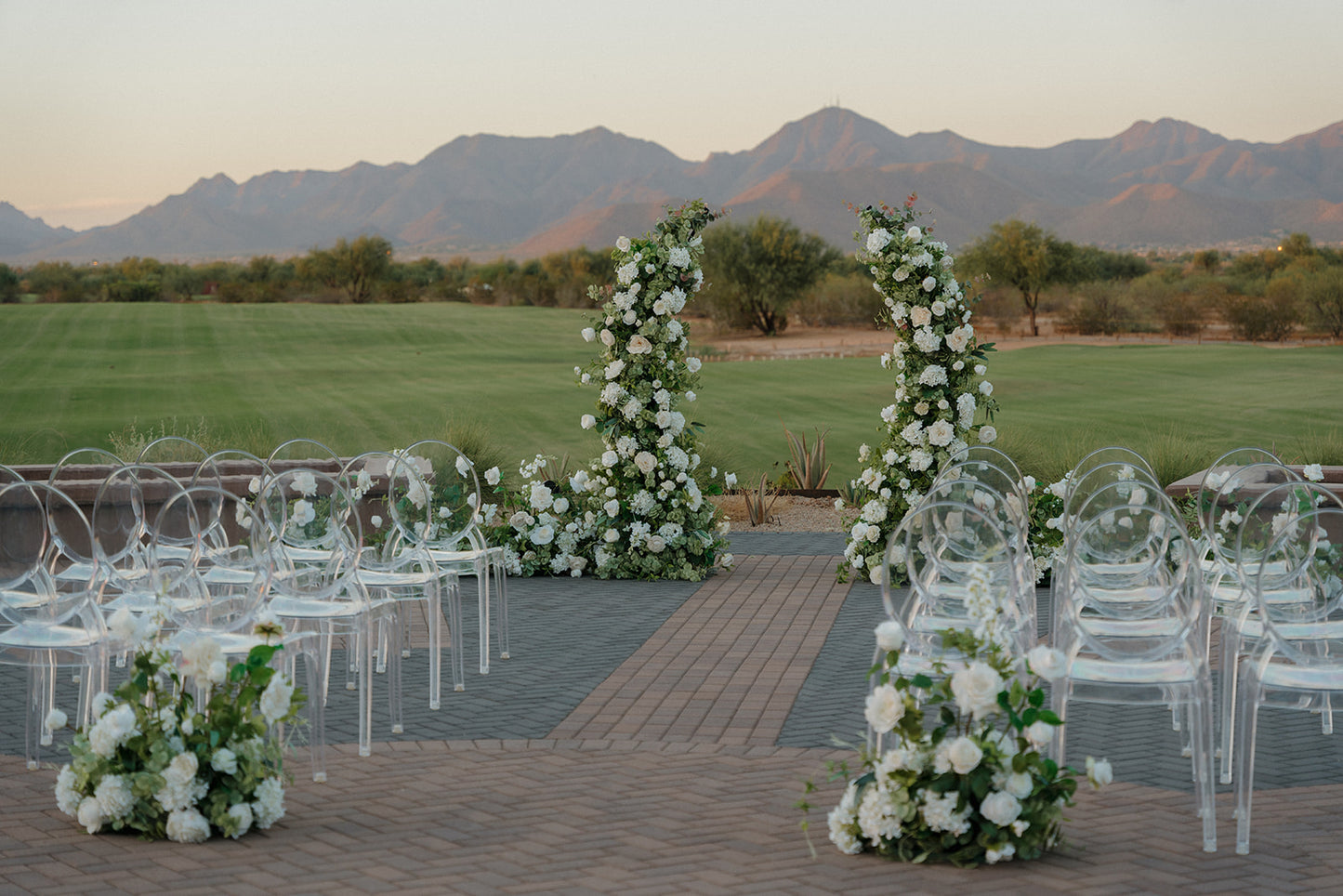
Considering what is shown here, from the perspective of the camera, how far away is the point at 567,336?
45875 mm

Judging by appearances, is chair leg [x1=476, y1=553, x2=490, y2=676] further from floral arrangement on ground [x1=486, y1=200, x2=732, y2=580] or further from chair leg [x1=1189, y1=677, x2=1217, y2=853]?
chair leg [x1=1189, y1=677, x2=1217, y2=853]

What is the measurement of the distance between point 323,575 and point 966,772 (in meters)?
3.97

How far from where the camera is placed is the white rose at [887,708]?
347cm

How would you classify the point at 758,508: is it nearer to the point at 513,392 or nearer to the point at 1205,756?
the point at 1205,756

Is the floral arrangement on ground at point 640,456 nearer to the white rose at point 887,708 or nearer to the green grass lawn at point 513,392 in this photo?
the green grass lawn at point 513,392

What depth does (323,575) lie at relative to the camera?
21.0 feet

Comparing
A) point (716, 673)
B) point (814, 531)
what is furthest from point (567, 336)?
point (716, 673)

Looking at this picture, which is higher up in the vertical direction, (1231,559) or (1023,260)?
(1023,260)

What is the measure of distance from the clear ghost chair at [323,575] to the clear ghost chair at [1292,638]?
3.06m

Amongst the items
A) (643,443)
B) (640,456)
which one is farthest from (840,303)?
(640,456)

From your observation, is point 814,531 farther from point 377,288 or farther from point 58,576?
point 377,288

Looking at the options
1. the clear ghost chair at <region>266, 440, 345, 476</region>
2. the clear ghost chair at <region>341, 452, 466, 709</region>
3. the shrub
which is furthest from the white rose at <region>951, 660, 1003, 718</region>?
the shrub

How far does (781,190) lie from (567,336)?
9720cm

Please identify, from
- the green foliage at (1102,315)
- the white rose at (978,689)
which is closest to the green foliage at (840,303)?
the green foliage at (1102,315)
